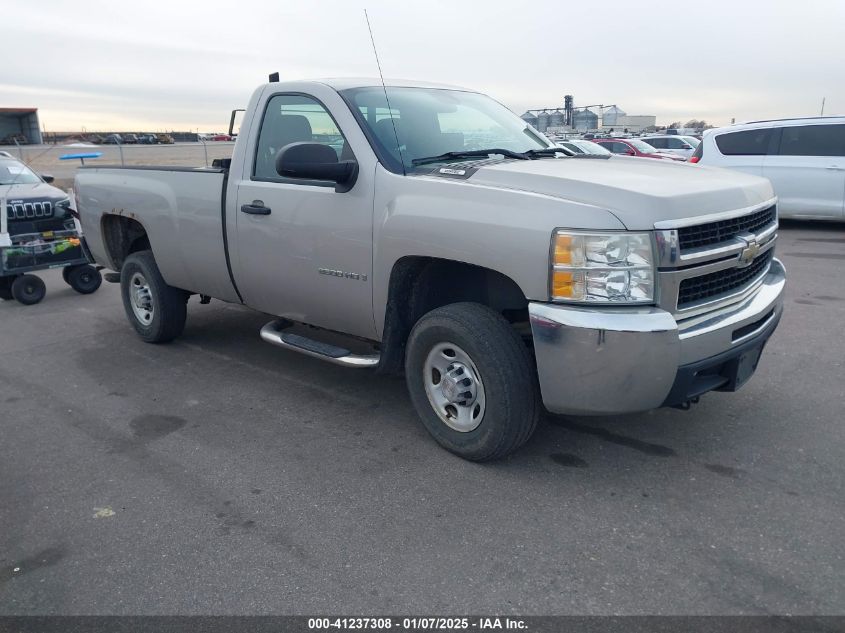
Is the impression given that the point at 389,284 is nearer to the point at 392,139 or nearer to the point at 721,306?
the point at 392,139

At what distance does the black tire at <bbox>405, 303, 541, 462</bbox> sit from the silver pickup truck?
0.01 metres

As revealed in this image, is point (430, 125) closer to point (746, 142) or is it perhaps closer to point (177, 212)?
point (177, 212)

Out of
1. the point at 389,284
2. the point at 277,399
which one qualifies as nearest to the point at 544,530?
the point at 389,284

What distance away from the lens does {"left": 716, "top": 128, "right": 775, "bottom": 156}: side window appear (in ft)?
40.6

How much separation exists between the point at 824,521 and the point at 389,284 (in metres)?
2.37

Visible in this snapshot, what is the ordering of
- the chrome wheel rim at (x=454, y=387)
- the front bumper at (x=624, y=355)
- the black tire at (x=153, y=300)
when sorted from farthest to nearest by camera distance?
the black tire at (x=153, y=300), the chrome wheel rim at (x=454, y=387), the front bumper at (x=624, y=355)

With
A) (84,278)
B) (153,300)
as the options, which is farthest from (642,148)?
(153,300)

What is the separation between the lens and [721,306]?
3.62m

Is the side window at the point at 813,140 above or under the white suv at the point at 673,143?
above

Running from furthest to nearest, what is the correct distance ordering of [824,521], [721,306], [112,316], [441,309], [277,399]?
[112,316] < [277,399] < [441,309] < [721,306] < [824,521]

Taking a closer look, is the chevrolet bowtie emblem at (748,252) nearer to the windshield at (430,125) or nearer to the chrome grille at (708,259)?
the chrome grille at (708,259)

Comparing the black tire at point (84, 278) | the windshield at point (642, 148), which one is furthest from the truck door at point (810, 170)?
the black tire at point (84, 278)

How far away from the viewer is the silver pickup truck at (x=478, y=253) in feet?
10.7

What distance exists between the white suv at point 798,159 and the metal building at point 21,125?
45.3 m
